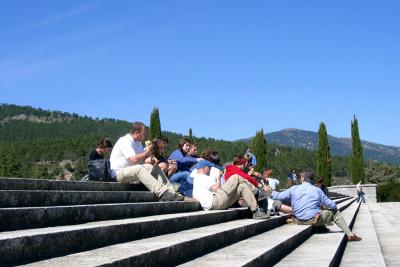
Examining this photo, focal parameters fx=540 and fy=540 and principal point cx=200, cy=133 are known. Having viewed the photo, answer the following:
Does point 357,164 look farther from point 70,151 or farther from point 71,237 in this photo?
point 70,151

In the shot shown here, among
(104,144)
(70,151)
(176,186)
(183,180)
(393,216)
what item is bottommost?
(393,216)

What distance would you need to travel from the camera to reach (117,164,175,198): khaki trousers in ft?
23.6

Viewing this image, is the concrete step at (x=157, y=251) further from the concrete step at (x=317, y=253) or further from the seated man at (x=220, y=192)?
the seated man at (x=220, y=192)

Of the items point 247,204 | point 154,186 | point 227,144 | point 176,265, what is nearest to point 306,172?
point 247,204

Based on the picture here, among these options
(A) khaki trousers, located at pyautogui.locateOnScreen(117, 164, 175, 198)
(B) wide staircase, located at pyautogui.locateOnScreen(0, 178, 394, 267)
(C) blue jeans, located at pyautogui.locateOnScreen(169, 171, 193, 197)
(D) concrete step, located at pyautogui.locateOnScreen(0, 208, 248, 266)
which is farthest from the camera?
(C) blue jeans, located at pyautogui.locateOnScreen(169, 171, 193, 197)

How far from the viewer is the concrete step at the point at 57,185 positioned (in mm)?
5098

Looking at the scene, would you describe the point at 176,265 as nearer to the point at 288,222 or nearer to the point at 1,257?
the point at 1,257

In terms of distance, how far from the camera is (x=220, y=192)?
7.81 metres

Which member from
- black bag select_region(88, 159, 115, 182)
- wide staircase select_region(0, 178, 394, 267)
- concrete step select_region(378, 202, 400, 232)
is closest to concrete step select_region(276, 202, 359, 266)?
wide staircase select_region(0, 178, 394, 267)

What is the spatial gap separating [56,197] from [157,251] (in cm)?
153

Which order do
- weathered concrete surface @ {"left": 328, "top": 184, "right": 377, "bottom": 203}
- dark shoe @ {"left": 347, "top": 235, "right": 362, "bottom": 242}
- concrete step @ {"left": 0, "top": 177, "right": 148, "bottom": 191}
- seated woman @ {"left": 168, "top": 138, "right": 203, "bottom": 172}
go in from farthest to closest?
weathered concrete surface @ {"left": 328, "top": 184, "right": 377, "bottom": 203} < seated woman @ {"left": 168, "top": 138, "right": 203, "bottom": 172} < dark shoe @ {"left": 347, "top": 235, "right": 362, "bottom": 242} < concrete step @ {"left": 0, "top": 177, "right": 148, "bottom": 191}

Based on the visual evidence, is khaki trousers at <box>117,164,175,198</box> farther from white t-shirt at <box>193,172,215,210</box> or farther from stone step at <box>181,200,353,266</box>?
stone step at <box>181,200,353,266</box>

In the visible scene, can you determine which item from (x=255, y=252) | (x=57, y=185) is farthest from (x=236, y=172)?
(x=255, y=252)

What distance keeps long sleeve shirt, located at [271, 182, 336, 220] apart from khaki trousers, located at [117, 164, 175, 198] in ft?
7.25
